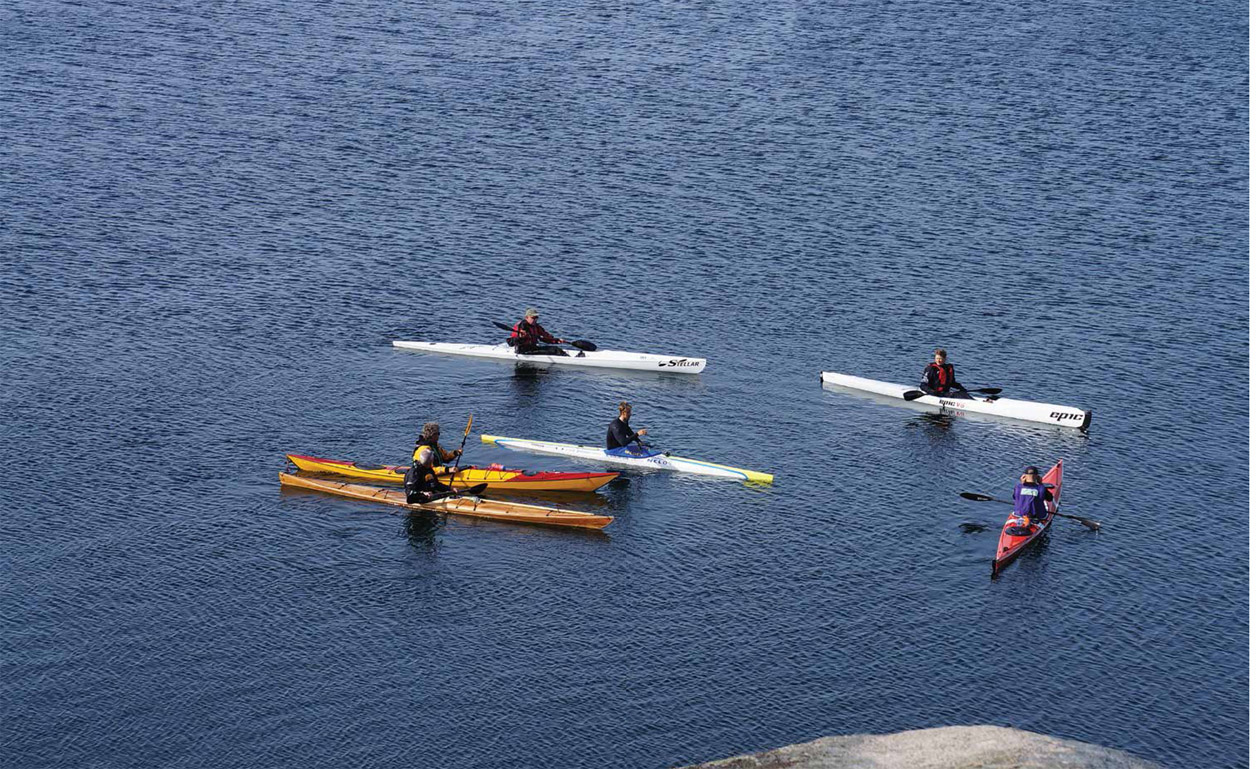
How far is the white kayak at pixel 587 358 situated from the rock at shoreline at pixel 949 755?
33042 millimetres

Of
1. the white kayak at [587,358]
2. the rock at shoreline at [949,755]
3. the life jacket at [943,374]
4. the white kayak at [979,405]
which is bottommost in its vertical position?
the rock at shoreline at [949,755]

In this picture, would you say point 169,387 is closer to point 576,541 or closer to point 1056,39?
point 576,541

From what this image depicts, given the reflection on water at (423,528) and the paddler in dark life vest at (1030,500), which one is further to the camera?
the paddler in dark life vest at (1030,500)

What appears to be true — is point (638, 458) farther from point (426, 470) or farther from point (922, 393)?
point (922, 393)

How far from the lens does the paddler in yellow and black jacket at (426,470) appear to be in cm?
5056

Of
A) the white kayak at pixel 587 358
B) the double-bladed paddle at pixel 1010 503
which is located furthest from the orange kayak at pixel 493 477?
the white kayak at pixel 587 358

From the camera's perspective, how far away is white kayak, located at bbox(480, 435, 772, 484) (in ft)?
176

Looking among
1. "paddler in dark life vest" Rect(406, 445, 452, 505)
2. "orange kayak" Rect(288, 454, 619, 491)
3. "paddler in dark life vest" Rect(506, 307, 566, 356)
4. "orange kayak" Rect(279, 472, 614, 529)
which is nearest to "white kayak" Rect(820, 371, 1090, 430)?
"paddler in dark life vest" Rect(506, 307, 566, 356)

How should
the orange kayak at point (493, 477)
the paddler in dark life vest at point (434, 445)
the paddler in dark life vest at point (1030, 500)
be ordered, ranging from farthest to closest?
1. the orange kayak at point (493, 477)
2. the paddler in dark life vest at point (434, 445)
3. the paddler in dark life vest at point (1030, 500)

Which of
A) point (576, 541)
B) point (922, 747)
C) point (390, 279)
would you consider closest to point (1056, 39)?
point (390, 279)

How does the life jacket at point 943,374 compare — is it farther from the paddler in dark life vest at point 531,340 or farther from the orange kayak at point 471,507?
the orange kayak at point 471,507

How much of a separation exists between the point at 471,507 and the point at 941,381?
1976 cm

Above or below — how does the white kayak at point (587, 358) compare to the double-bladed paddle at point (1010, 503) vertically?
above

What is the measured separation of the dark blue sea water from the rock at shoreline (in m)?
7.74
